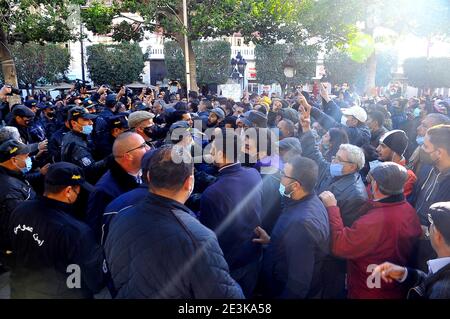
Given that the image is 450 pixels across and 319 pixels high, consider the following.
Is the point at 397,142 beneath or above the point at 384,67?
beneath

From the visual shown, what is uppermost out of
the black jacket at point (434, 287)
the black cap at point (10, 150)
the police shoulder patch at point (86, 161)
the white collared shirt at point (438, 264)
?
the black cap at point (10, 150)

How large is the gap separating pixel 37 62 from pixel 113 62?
513 centimetres

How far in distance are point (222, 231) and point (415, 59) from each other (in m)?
31.9

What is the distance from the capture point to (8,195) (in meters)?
3.54

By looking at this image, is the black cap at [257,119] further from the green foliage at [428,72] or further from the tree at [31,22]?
the green foliage at [428,72]

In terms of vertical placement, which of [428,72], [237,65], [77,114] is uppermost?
[428,72]

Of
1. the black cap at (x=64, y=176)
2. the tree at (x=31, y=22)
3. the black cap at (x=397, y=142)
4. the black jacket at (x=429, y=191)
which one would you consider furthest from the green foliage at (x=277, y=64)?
the black cap at (x=64, y=176)

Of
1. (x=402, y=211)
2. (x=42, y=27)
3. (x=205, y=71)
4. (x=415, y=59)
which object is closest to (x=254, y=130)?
(x=402, y=211)

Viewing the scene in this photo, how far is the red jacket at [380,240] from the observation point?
2885mm

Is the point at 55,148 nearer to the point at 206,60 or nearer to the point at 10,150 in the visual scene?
the point at 10,150

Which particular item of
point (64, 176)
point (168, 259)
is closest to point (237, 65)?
point (64, 176)

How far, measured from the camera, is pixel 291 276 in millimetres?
2875

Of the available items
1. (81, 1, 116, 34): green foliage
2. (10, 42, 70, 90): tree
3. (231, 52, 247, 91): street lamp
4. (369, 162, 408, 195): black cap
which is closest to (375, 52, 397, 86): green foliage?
(231, 52, 247, 91): street lamp

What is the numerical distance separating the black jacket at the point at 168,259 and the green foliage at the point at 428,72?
3124 centimetres
